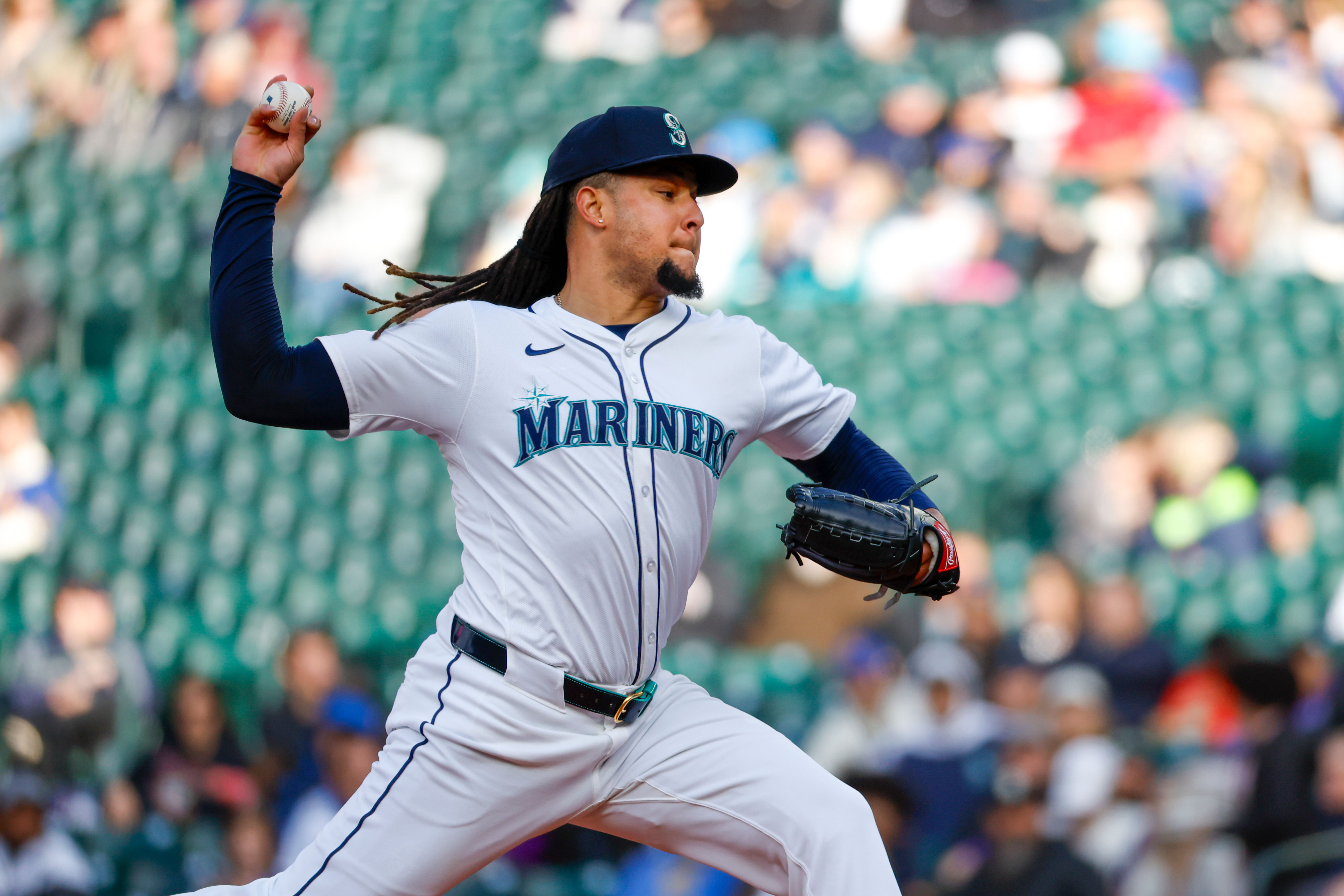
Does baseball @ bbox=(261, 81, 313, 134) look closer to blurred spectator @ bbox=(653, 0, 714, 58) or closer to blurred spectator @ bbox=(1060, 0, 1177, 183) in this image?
blurred spectator @ bbox=(1060, 0, 1177, 183)

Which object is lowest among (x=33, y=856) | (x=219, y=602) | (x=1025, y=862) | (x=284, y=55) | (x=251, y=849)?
(x=33, y=856)

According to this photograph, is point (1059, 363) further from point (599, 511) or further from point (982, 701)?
point (599, 511)

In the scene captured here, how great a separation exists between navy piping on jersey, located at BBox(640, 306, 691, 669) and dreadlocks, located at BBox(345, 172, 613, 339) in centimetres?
31

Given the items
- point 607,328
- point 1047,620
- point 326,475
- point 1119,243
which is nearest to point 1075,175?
point 1119,243

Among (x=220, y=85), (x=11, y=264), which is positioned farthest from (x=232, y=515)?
(x=220, y=85)

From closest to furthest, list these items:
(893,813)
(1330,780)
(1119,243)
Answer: (1330,780) < (893,813) < (1119,243)

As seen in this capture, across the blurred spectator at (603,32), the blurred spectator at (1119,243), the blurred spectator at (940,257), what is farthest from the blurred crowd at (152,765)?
the blurred spectator at (603,32)

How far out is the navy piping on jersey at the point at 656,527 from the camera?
2.37 metres

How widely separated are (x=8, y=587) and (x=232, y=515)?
113cm

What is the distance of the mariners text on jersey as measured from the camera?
2.35 metres

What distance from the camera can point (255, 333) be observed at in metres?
2.20

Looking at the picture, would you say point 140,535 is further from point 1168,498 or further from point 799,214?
point 1168,498

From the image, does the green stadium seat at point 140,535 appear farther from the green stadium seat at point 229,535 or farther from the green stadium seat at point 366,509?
the green stadium seat at point 366,509

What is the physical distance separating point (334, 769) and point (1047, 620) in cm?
269
